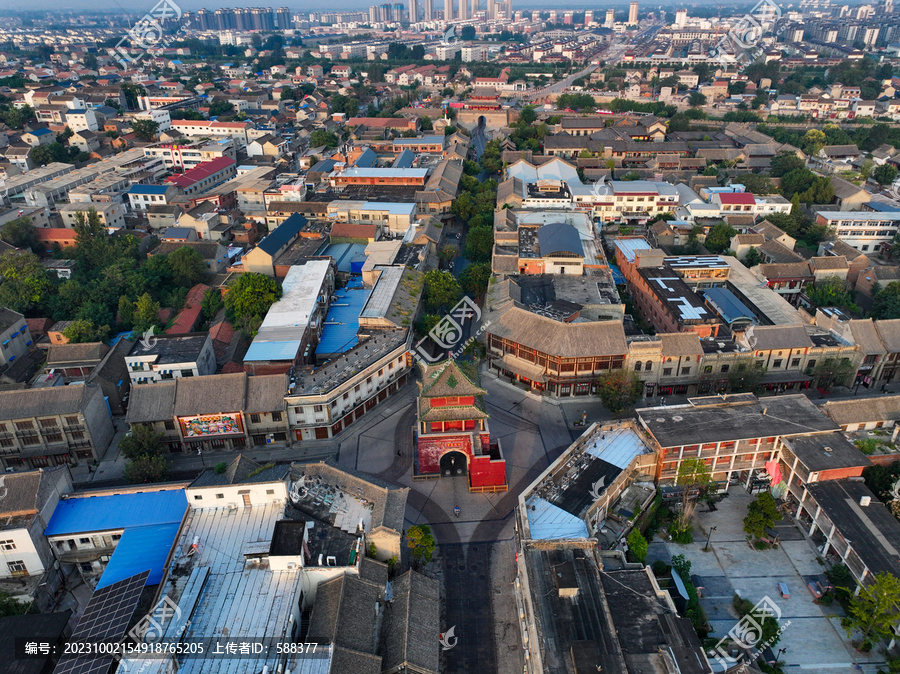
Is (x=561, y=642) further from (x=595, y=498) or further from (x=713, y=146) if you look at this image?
(x=713, y=146)

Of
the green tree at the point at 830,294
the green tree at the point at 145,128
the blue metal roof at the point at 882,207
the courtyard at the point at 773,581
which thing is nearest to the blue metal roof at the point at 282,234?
the courtyard at the point at 773,581

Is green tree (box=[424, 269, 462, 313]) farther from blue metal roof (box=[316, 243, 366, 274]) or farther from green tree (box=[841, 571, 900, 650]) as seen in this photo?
green tree (box=[841, 571, 900, 650])

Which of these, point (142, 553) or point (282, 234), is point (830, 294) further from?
point (142, 553)

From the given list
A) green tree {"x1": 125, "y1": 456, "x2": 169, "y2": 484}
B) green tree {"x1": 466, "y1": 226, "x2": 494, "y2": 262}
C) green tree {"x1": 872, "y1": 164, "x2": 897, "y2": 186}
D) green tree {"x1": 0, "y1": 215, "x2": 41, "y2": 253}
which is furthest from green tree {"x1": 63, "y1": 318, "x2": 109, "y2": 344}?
green tree {"x1": 872, "y1": 164, "x2": 897, "y2": 186}

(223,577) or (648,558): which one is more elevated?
(223,577)

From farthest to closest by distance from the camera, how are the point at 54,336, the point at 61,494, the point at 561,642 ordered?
the point at 54,336 → the point at 61,494 → the point at 561,642

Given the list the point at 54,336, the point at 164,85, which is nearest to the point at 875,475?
the point at 54,336

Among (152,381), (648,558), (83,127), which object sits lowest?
(648,558)

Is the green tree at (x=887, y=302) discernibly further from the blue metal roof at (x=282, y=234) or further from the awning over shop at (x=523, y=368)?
the blue metal roof at (x=282, y=234)
